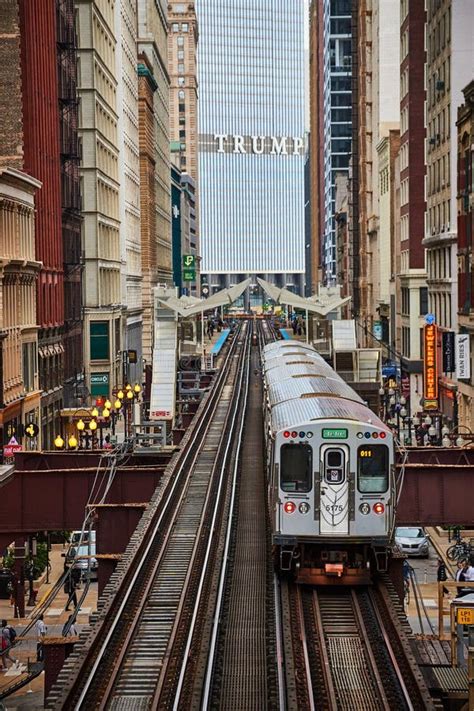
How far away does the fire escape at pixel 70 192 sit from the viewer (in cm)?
8556

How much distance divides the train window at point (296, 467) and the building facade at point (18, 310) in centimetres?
3283

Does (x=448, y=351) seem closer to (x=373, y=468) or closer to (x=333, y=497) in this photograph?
(x=373, y=468)

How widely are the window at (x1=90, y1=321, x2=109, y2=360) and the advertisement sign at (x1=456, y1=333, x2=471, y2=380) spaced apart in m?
35.1

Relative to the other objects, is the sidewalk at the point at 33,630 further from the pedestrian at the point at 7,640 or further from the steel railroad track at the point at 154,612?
the steel railroad track at the point at 154,612

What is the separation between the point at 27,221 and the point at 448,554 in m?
28.5

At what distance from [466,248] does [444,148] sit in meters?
15.8

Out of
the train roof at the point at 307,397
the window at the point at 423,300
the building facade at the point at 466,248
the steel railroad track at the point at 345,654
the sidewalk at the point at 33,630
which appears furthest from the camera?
the window at the point at 423,300

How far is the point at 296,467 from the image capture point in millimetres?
27547

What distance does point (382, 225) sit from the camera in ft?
432

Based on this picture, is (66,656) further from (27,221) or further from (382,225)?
(382,225)

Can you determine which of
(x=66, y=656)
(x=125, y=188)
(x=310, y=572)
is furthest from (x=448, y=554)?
(x=125, y=188)

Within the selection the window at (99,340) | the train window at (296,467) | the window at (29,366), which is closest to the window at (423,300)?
the window at (99,340)

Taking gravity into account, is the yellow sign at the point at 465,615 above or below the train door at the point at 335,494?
below

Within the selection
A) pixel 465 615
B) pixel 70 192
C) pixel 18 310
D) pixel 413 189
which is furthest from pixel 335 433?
pixel 413 189
